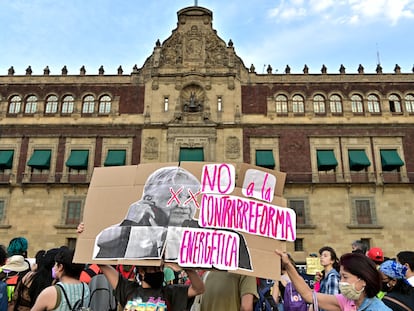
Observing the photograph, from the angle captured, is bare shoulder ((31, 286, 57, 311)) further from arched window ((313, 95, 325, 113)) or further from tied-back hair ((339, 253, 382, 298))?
arched window ((313, 95, 325, 113))

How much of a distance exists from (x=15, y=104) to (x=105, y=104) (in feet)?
22.4

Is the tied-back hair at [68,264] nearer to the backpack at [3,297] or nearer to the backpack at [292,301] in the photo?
the backpack at [3,297]

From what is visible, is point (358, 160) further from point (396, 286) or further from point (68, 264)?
point (68, 264)

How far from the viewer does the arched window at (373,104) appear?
2655 centimetres

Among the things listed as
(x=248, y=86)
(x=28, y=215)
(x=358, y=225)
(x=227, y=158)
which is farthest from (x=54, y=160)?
(x=358, y=225)

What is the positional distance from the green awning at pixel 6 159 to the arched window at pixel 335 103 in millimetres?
23356

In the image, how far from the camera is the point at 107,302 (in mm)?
5199

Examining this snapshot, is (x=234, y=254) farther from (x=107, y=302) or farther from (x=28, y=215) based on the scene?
(x=28, y=215)

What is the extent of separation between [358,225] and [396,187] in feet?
12.5

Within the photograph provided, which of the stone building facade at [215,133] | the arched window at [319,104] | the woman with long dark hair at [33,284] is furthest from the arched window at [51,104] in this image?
the woman with long dark hair at [33,284]

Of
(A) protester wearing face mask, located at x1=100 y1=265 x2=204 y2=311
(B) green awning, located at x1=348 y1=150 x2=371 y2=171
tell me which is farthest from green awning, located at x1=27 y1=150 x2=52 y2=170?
(A) protester wearing face mask, located at x1=100 y1=265 x2=204 y2=311

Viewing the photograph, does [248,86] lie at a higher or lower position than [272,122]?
higher

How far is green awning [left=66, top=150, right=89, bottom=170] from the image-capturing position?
2488cm

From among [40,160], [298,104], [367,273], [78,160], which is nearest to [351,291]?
[367,273]
